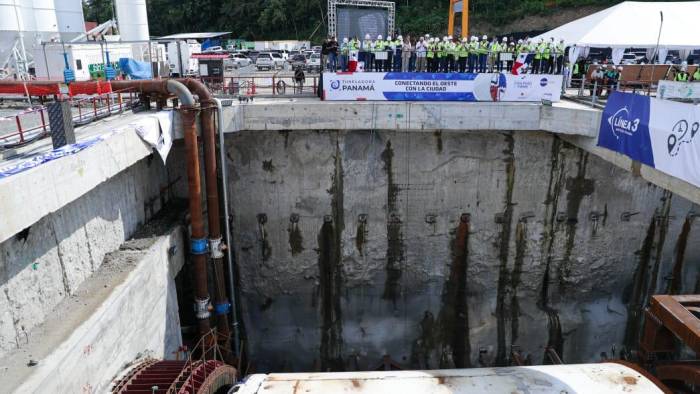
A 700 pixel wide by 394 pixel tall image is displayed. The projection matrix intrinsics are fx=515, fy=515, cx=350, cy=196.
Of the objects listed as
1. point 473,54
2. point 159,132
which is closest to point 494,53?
point 473,54

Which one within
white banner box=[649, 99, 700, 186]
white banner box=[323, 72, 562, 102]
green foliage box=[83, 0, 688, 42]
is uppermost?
green foliage box=[83, 0, 688, 42]

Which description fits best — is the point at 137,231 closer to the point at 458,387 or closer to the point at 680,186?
the point at 458,387

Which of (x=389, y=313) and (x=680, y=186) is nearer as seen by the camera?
(x=680, y=186)

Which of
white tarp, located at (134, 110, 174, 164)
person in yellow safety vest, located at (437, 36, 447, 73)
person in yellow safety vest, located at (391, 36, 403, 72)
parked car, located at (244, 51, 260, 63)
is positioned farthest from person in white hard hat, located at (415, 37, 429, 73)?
parked car, located at (244, 51, 260, 63)

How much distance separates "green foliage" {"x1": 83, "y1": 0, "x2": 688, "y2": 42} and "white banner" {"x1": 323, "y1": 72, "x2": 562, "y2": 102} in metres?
42.3

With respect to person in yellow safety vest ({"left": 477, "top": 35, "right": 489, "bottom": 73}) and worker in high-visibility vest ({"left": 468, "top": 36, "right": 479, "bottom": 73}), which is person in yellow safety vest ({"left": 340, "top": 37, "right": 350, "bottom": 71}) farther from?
person in yellow safety vest ({"left": 477, "top": 35, "right": 489, "bottom": 73})

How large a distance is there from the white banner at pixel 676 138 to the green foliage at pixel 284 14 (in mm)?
46272

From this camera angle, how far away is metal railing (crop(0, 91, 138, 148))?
904 cm

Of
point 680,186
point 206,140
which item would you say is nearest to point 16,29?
point 206,140

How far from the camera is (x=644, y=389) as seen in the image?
311 inches

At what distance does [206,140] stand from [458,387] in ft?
23.6

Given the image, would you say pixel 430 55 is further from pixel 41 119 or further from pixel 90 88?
pixel 41 119

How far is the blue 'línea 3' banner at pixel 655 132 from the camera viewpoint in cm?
867

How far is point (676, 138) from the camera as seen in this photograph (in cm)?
903
